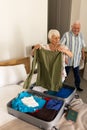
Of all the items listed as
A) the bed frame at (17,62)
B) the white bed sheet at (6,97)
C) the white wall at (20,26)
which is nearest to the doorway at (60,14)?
the white wall at (20,26)

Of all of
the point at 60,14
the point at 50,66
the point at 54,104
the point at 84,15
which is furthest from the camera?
the point at 60,14

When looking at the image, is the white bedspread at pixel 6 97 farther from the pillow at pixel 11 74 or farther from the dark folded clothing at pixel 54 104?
the dark folded clothing at pixel 54 104

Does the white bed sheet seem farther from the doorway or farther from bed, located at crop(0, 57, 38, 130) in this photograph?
the doorway

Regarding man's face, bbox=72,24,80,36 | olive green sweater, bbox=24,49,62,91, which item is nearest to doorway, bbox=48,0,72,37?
man's face, bbox=72,24,80,36

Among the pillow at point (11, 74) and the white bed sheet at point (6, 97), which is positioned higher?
the pillow at point (11, 74)

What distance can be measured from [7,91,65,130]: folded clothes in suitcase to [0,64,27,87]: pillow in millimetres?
554

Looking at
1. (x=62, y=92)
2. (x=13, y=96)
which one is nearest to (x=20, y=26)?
(x=13, y=96)

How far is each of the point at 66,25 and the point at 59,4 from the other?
55 centimetres

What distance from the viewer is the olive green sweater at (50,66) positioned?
2.00 m

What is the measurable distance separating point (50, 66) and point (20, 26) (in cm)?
106

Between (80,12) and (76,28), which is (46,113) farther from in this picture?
(80,12)

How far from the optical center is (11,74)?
2.47 meters

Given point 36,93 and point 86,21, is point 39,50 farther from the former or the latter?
point 86,21

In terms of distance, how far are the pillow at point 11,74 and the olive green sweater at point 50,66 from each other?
0.39 meters
